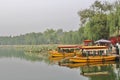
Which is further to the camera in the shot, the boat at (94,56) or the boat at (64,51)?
the boat at (64,51)

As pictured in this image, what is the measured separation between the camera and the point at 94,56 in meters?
38.4

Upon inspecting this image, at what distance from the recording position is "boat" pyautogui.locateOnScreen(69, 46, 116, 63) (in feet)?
125

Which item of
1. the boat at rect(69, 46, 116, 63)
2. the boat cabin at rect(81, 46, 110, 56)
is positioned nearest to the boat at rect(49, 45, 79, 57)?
the boat cabin at rect(81, 46, 110, 56)

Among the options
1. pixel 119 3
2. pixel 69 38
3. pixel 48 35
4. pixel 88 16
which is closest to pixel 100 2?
pixel 88 16

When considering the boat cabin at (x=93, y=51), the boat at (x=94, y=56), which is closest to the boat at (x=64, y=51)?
the boat cabin at (x=93, y=51)

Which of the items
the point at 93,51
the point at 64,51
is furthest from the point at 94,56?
the point at 64,51

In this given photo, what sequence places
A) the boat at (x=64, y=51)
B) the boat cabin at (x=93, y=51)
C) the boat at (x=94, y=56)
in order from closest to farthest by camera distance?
1. the boat at (x=94, y=56)
2. the boat cabin at (x=93, y=51)
3. the boat at (x=64, y=51)

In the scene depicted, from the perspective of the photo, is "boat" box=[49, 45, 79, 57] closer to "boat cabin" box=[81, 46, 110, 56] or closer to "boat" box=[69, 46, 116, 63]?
"boat cabin" box=[81, 46, 110, 56]

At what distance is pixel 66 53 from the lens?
5034 centimetres

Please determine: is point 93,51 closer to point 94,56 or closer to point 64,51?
point 94,56

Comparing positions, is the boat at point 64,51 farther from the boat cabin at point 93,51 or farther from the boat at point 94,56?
the boat at point 94,56

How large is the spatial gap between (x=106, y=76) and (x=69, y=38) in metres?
82.0

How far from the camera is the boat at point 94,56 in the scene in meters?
38.0

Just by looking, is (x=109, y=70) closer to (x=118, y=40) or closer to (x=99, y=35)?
(x=118, y=40)
